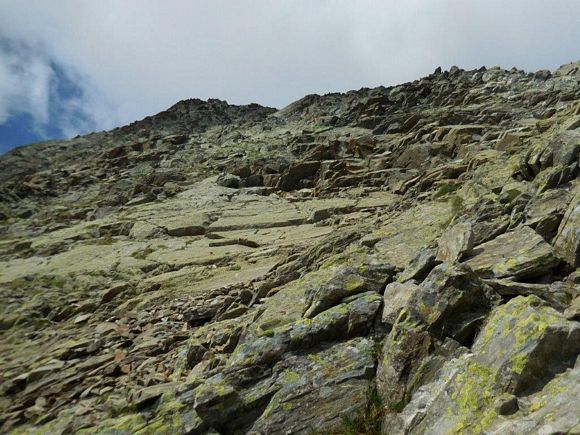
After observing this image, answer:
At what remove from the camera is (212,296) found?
63.1ft

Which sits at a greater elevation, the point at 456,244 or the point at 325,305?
the point at 456,244

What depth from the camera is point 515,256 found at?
425 inches

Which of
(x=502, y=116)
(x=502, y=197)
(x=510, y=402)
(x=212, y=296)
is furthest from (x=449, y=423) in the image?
(x=502, y=116)

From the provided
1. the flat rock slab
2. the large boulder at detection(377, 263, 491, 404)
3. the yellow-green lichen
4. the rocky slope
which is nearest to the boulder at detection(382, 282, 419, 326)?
the rocky slope

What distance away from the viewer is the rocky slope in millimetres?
8000

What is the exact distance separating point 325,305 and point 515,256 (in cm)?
501

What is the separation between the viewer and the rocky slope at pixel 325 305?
315 inches

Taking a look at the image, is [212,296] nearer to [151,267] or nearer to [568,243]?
[151,267]

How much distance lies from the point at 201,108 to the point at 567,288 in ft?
291

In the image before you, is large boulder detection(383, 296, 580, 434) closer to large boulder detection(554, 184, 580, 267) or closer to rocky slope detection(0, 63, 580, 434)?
rocky slope detection(0, 63, 580, 434)

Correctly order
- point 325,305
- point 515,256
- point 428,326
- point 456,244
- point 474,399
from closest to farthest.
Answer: point 474,399, point 428,326, point 515,256, point 325,305, point 456,244

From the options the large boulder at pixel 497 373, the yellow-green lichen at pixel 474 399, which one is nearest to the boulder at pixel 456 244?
the large boulder at pixel 497 373

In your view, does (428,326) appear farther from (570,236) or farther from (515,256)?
(570,236)

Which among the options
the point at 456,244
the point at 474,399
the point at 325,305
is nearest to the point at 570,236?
the point at 456,244
